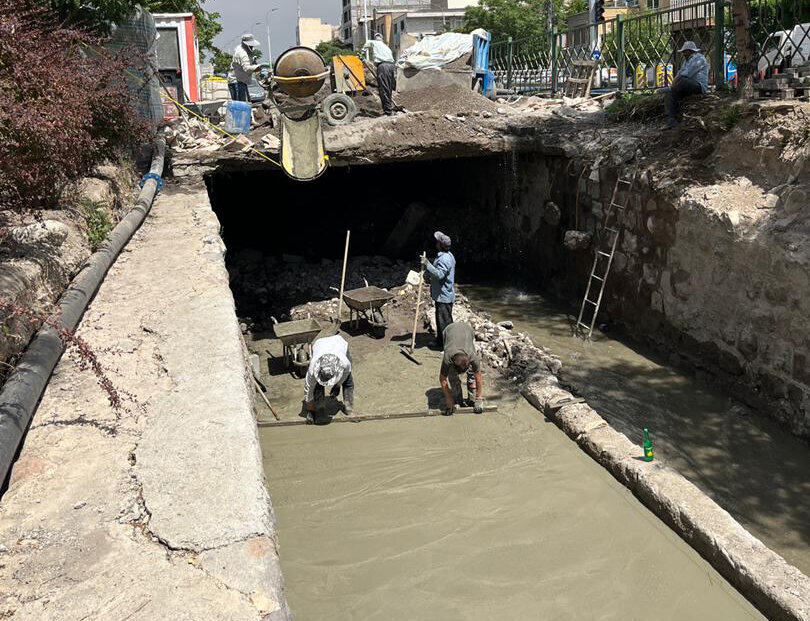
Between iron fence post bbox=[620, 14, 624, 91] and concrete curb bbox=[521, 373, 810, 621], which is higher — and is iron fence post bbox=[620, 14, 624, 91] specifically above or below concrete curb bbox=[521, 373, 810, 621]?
above

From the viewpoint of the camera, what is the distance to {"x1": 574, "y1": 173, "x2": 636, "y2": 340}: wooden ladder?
1098 centimetres

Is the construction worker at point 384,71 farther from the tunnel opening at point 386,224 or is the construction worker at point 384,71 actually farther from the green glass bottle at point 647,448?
the green glass bottle at point 647,448

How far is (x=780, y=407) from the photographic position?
313 inches

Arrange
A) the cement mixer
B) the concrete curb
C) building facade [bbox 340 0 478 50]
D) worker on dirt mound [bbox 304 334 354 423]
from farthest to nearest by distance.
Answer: building facade [bbox 340 0 478 50]
the cement mixer
worker on dirt mound [bbox 304 334 354 423]
the concrete curb

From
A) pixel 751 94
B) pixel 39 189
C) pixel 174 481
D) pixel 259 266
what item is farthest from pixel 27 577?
pixel 259 266

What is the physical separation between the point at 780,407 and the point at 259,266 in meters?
10.9

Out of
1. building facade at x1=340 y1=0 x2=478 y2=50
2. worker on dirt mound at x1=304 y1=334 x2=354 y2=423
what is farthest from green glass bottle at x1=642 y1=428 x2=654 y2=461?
building facade at x1=340 y1=0 x2=478 y2=50

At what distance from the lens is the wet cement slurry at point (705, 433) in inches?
254

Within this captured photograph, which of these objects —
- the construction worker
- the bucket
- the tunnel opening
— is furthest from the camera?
the construction worker

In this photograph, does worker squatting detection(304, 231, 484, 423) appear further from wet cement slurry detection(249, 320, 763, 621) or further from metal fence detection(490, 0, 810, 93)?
metal fence detection(490, 0, 810, 93)

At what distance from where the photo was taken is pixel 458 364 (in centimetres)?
820

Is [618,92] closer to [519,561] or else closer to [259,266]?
[259,266]

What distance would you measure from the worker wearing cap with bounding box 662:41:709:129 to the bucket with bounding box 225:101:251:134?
7578mm

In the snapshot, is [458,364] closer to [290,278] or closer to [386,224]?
[290,278]
